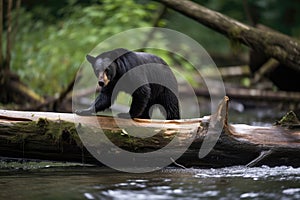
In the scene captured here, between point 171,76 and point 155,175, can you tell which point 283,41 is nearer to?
point 171,76

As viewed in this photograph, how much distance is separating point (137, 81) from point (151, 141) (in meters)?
0.76

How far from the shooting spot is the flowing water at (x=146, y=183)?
3709mm

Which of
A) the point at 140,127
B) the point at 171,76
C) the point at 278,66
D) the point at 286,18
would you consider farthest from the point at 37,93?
the point at 286,18

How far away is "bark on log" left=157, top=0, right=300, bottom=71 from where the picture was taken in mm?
7043

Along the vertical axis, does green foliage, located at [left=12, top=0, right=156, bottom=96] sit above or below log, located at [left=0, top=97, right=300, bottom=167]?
above

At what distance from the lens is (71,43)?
11062mm

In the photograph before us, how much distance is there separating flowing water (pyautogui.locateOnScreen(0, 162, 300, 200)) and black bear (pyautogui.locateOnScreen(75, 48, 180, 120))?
2.13ft

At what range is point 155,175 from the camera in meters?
4.40

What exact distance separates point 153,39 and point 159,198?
7.68m

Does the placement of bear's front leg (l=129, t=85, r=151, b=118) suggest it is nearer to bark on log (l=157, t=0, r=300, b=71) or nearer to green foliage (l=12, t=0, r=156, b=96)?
bark on log (l=157, t=0, r=300, b=71)

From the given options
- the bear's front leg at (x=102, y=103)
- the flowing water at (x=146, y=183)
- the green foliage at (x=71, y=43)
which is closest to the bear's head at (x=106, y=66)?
the bear's front leg at (x=102, y=103)

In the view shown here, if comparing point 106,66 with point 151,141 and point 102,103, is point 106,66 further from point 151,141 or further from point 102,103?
point 151,141

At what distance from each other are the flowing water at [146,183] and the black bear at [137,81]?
0.65 metres

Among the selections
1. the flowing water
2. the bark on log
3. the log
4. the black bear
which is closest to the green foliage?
the bark on log
